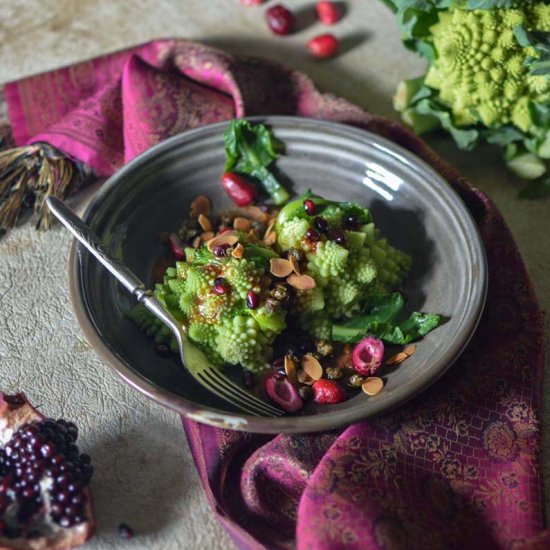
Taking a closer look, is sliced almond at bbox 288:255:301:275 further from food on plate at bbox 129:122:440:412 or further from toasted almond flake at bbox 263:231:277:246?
toasted almond flake at bbox 263:231:277:246

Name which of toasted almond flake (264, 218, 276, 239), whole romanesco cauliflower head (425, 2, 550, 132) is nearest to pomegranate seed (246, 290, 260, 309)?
toasted almond flake (264, 218, 276, 239)

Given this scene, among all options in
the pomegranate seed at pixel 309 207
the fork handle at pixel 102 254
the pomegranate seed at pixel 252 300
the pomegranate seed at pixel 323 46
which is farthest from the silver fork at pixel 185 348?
the pomegranate seed at pixel 323 46

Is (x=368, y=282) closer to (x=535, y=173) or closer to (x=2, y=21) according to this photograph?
(x=535, y=173)

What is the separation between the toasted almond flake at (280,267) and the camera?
1.34 m

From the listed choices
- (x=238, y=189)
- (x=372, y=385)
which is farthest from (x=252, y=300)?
(x=238, y=189)

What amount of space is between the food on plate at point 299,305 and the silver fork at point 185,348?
0.02m

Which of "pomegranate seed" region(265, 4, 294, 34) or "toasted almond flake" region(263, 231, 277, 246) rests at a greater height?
"pomegranate seed" region(265, 4, 294, 34)

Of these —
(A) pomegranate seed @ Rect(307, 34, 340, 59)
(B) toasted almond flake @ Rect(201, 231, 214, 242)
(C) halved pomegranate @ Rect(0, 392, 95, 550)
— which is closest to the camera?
(C) halved pomegranate @ Rect(0, 392, 95, 550)

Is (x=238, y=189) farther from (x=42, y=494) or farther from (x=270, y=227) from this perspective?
(x=42, y=494)

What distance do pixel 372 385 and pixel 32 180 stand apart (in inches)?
36.9

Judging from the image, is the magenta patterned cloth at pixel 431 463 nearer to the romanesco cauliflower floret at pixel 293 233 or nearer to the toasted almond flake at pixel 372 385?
the toasted almond flake at pixel 372 385

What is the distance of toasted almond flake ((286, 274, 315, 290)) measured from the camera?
134 centimetres

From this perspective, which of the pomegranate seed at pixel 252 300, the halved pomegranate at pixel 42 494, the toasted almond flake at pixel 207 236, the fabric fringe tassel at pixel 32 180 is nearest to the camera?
the halved pomegranate at pixel 42 494

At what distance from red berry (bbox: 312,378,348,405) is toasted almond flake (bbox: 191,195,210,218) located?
50 centimetres
